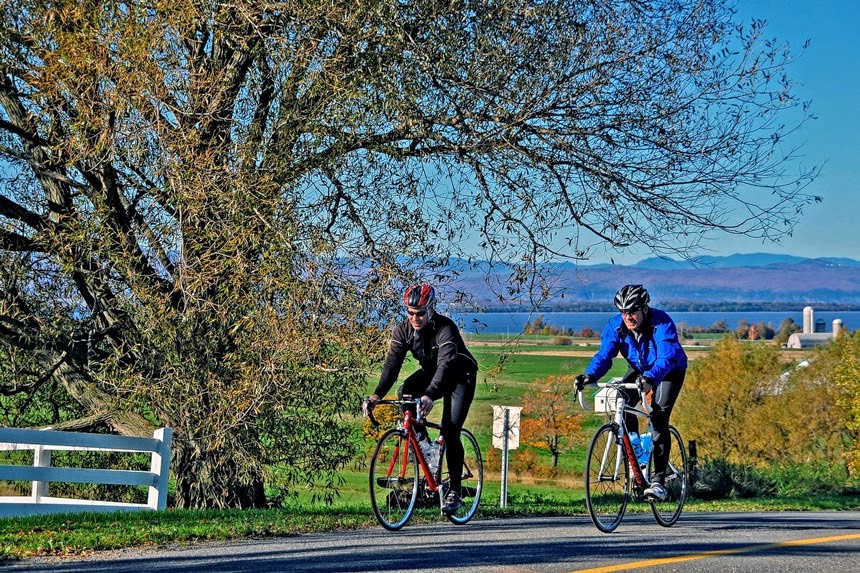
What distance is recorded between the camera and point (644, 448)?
923cm

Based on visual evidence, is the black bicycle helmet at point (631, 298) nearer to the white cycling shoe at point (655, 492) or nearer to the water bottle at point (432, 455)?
the white cycling shoe at point (655, 492)

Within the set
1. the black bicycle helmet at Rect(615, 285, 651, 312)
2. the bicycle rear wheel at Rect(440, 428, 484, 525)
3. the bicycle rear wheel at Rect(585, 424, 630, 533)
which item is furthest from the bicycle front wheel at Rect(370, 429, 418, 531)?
the black bicycle helmet at Rect(615, 285, 651, 312)

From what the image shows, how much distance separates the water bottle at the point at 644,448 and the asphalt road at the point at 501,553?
66 cm

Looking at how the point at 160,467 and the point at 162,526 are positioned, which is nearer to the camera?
the point at 162,526

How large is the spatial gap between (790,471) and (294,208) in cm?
1702

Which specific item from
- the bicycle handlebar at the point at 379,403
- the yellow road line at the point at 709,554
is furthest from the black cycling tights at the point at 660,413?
the bicycle handlebar at the point at 379,403

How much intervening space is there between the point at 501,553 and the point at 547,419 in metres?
99.0

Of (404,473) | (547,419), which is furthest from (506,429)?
(547,419)

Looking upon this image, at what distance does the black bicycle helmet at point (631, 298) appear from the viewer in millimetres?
8625

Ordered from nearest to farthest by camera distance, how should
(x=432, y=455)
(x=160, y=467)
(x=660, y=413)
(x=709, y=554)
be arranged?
(x=709, y=554)
(x=432, y=455)
(x=660, y=413)
(x=160, y=467)

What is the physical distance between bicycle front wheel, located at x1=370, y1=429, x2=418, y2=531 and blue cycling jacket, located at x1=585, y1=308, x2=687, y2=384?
68.8 inches

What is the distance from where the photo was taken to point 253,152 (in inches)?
470

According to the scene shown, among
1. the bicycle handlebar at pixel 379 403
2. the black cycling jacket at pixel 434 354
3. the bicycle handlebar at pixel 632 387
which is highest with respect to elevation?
the black cycling jacket at pixel 434 354

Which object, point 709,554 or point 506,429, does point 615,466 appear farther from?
point 506,429
